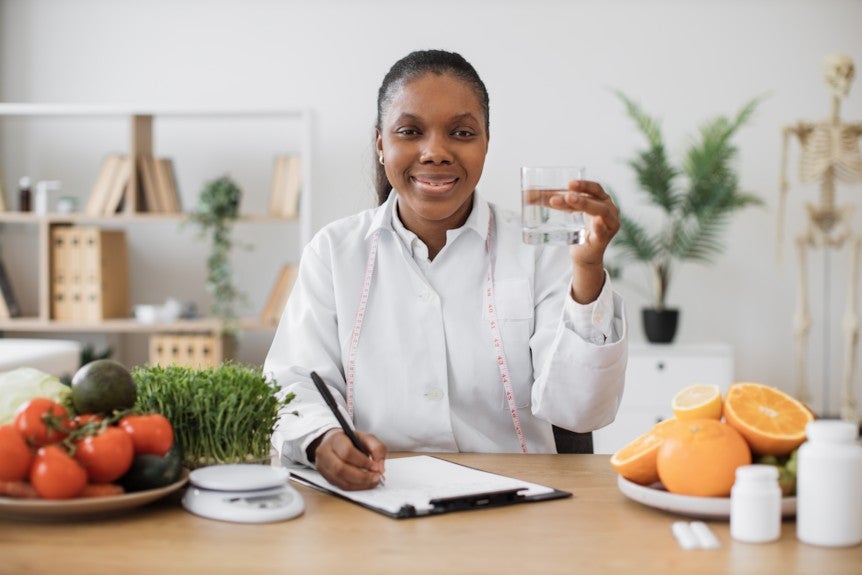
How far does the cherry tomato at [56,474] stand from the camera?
1.34m

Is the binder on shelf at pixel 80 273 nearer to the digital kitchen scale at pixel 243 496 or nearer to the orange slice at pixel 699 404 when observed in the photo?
the digital kitchen scale at pixel 243 496

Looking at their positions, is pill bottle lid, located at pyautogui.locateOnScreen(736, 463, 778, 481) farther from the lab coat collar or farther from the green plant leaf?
the green plant leaf

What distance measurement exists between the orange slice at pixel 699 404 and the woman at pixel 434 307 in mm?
406

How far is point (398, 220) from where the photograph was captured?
226cm

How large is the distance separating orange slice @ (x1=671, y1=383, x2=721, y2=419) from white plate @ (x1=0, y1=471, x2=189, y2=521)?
0.74m

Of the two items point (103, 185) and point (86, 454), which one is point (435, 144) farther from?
point (103, 185)

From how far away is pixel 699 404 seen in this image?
153 centimetres

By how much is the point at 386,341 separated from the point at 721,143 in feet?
10.5

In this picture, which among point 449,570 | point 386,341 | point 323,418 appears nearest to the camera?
point 449,570

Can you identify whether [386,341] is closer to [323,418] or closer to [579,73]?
[323,418]

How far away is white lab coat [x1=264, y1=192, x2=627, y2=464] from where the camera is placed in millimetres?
2094

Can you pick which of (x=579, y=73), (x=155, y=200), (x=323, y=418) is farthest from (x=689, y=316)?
(x=323, y=418)

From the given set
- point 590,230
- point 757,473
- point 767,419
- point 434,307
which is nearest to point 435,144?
point 434,307

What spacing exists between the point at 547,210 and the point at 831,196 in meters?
3.85
